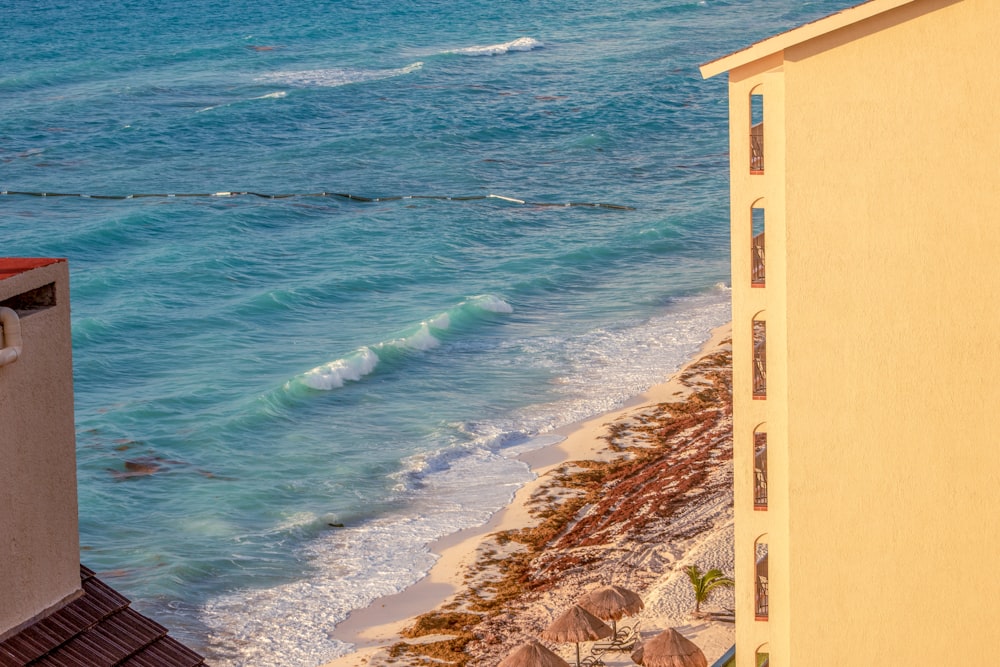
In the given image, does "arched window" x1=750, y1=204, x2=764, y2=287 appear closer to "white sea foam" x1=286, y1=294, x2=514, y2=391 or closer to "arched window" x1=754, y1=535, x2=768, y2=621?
"arched window" x1=754, y1=535, x2=768, y2=621

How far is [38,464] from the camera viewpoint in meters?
9.41

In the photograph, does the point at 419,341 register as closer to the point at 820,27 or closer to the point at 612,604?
the point at 612,604

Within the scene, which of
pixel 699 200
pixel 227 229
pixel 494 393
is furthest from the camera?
pixel 699 200

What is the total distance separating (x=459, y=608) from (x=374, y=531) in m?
4.19

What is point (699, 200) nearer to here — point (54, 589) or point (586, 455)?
point (586, 455)

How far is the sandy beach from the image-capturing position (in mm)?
21984

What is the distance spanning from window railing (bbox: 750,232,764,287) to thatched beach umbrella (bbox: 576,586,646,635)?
7.07 metres

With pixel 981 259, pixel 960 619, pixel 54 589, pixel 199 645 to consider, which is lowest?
pixel 199 645

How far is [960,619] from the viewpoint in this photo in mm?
14383

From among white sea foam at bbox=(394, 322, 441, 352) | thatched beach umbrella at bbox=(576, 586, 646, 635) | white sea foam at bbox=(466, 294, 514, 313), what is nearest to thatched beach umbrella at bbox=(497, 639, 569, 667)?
thatched beach umbrella at bbox=(576, 586, 646, 635)

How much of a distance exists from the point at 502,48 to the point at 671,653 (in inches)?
3048

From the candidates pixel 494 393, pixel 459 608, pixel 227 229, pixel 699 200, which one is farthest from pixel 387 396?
pixel 699 200

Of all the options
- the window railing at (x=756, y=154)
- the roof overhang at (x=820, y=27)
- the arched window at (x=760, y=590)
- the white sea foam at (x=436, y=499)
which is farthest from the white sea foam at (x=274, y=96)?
the roof overhang at (x=820, y=27)

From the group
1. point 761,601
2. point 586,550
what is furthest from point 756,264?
point 586,550
